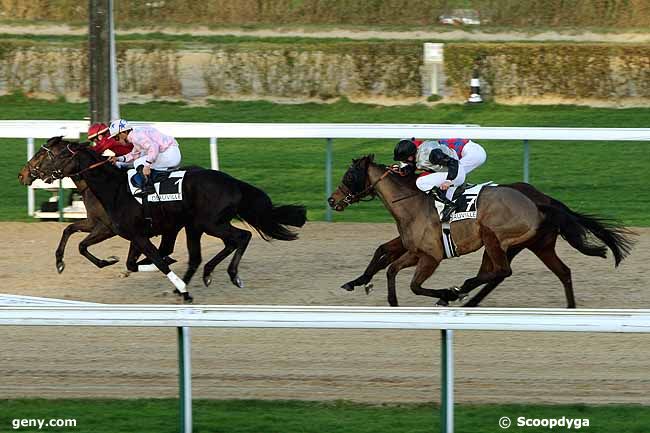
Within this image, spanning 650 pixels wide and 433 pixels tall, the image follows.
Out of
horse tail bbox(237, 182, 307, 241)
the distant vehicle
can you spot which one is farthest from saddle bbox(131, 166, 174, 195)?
the distant vehicle

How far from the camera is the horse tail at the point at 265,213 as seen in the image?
8.93 meters

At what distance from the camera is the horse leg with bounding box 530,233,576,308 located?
8062mm

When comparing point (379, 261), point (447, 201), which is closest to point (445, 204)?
point (447, 201)

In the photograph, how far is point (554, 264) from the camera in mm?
8148

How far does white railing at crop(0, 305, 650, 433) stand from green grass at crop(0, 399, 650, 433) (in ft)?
0.97

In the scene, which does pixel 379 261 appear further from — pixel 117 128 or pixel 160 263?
pixel 117 128

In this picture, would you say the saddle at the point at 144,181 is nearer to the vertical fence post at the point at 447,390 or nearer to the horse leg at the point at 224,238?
the horse leg at the point at 224,238

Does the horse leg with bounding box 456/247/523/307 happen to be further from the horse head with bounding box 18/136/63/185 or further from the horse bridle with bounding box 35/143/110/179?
the horse head with bounding box 18/136/63/185

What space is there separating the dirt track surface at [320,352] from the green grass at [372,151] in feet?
8.20

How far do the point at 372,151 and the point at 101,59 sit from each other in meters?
3.91

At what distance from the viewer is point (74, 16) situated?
78.4ft

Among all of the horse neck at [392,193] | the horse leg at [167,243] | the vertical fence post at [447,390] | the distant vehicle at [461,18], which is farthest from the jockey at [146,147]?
the distant vehicle at [461,18]

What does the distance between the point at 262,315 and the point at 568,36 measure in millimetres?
17752

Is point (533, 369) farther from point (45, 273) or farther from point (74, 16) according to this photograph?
point (74, 16)
